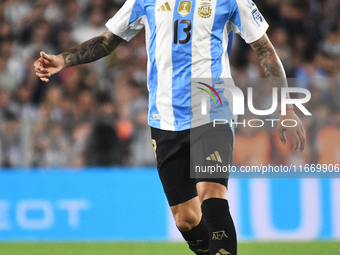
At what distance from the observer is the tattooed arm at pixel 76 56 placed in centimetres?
349

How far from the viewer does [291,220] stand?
673 centimetres

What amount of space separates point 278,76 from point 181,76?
619 mm

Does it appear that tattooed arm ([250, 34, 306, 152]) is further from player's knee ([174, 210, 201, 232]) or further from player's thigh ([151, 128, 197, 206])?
player's knee ([174, 210, 201, 232])

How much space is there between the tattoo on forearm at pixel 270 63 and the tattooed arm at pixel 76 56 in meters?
1.02

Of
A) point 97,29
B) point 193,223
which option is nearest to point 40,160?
point 97,29

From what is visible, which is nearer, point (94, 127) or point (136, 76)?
point (94, 127)

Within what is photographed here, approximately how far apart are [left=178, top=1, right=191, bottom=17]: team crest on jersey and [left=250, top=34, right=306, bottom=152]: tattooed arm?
0.48m

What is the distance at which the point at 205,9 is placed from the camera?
338cm

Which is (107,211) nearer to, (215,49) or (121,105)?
(121,105)

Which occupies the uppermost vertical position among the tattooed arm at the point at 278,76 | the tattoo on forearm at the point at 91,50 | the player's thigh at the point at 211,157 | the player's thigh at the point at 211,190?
the tattoo on forearm at the point at 91,50

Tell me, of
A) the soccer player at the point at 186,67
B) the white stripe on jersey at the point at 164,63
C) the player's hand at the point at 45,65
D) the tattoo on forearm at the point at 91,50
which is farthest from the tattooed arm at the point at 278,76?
the player's hand at the point at 45,65

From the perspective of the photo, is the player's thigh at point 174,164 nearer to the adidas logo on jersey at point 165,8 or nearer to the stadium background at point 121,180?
the adidas logo on jersey at point 165,8

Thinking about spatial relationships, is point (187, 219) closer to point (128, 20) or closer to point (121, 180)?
point (128, 20)

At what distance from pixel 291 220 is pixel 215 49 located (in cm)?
393
